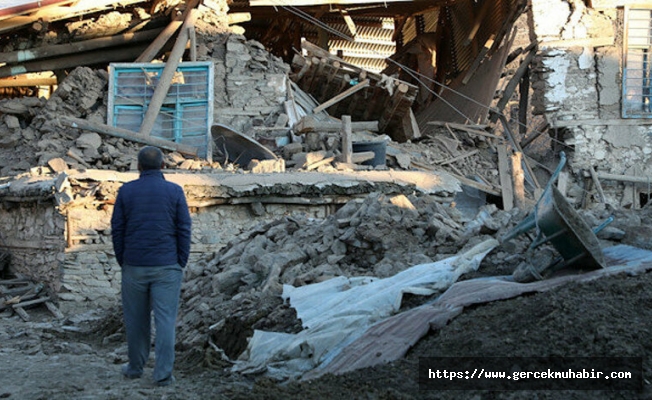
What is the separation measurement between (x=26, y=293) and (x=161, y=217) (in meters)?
7.74

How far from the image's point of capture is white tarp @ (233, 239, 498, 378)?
18.6ft

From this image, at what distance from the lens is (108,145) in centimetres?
1512

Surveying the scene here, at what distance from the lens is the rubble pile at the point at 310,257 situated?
694 centimetres

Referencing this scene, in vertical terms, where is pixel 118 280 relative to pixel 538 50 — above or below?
below

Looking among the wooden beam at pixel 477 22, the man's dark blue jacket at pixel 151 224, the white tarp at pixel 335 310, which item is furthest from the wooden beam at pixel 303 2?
the man's dark blue jacket at pixel 151 224

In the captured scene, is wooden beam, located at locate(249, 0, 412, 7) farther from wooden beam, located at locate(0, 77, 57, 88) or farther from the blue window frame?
wooden beam, located at locate(0, 77, 57, 88)

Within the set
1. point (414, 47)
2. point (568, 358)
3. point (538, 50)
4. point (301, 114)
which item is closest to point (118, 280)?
point (301, 114)

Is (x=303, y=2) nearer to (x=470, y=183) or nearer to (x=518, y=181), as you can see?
(x=470, y=183)

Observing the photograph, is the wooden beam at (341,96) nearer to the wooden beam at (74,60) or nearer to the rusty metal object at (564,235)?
the wooden beam at (74,60)

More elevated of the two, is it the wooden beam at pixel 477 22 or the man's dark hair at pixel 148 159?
the wooden beam at pixel 477 22

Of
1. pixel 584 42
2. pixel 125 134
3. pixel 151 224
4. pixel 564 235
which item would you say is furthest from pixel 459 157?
pixel 151 224

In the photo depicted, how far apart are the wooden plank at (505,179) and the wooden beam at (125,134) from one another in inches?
238

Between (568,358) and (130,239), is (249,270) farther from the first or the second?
(568,358)

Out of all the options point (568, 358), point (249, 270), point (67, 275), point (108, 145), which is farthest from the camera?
point (108, 145)
